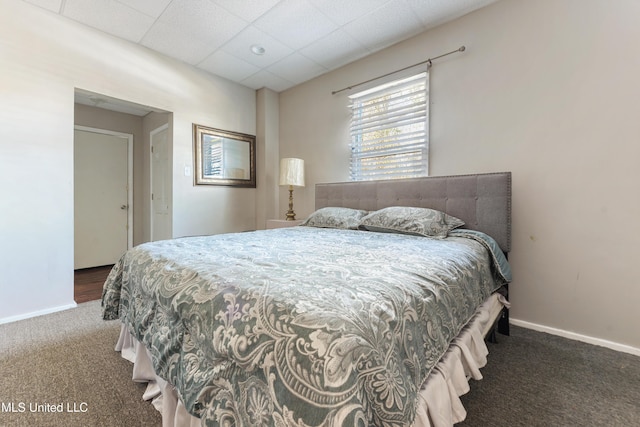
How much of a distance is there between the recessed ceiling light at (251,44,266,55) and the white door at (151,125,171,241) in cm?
162

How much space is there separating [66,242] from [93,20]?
6.61 ft

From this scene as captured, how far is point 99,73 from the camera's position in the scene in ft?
8.70

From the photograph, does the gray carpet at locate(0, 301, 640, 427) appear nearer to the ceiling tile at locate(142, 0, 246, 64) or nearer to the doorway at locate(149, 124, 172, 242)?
the doorway at locate(149, 124, 172, 242)

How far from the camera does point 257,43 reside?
2.86m

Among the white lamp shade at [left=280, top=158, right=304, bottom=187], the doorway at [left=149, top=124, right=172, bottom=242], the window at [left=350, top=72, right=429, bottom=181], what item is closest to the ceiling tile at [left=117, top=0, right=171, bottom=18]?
the doorway at [left=149, top=124, right=172, bottom=242]

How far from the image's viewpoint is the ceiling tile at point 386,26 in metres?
2.36

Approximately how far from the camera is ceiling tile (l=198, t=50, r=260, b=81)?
3.14m

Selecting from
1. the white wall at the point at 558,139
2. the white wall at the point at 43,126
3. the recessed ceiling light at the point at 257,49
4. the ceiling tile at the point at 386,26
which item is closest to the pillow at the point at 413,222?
the white wall at the point at 558,139

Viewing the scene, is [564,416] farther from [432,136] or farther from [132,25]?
[132,25]

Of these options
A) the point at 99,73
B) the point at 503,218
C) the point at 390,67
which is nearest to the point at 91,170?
the point at 99,73

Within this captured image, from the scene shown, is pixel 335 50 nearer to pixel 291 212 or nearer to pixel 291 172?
pixel 291 172

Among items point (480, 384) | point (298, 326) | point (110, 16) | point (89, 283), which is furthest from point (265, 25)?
point (89, 283)

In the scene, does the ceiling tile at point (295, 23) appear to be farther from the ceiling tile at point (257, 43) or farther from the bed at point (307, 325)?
the bed at point (307, 325)

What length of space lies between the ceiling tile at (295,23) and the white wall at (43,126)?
142 cm
